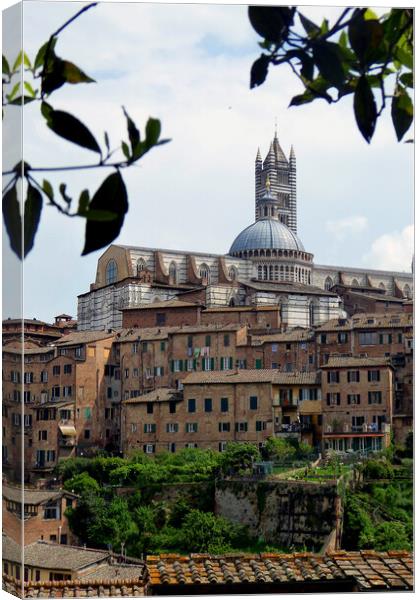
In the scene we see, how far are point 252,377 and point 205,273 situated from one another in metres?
12.6

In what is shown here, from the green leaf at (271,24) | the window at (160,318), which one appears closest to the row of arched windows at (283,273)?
the window at (160,318)

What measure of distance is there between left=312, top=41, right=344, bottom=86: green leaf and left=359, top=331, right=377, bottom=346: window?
76.8 ft

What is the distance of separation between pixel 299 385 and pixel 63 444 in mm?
5650

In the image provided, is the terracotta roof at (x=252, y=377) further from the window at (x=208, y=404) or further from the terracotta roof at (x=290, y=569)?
the terracotta roof at (x=290, y=569)

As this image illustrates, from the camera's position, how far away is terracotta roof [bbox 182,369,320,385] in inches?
983

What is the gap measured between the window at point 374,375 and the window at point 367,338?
2087 millimetres

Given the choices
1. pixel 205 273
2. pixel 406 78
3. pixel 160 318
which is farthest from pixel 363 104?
pixel 205 273

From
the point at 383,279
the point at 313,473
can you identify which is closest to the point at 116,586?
the point at 313,473

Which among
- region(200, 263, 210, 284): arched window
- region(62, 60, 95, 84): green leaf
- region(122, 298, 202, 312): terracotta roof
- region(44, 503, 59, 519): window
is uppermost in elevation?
region(200, 263, 210, 284): arched window

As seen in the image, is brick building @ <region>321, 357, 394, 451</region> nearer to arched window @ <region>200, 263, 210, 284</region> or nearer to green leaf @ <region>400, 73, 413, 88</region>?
arched window @ <region>200, 263, 210, 284</region>

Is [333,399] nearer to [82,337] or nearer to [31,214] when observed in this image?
[82,337]

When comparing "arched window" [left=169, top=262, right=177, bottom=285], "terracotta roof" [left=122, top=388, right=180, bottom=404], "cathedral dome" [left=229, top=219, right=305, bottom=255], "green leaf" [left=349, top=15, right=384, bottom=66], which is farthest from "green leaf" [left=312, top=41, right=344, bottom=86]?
"cathedral dome" [left=229, top=219, right=305, bottom=255]

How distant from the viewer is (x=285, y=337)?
95.3ft

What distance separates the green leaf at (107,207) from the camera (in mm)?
2514
